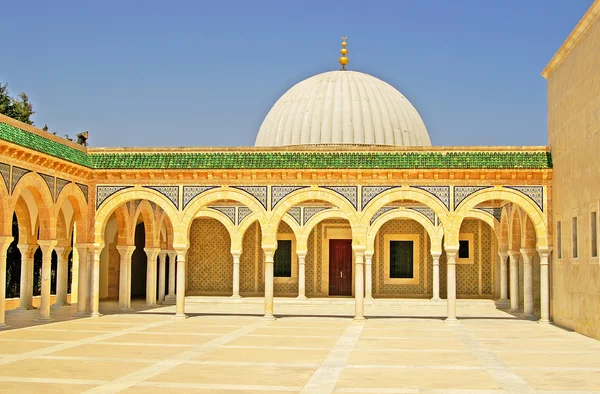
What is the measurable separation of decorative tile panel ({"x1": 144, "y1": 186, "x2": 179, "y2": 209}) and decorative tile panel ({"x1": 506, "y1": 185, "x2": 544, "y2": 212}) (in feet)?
23.1

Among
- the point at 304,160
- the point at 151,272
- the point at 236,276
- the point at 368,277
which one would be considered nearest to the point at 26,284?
the point at 151,272

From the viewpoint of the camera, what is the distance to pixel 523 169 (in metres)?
16.0

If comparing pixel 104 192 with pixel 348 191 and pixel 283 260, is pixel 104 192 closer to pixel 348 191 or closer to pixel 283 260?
pixel 348 191

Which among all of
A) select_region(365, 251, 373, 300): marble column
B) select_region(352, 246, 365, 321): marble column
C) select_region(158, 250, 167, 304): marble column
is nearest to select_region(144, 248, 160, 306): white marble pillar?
select_region(158, 250, 167, 304): marble column

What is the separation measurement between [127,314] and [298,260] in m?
7.40

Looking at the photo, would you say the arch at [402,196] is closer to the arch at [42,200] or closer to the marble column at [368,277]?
the marble column at [368,277]

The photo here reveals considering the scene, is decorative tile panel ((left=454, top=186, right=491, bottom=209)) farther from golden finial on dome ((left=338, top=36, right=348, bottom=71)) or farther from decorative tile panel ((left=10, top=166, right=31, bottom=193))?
golden finial on dome ((left=338, top=36, right=348, bottom=71))

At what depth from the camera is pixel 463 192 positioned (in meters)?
16.3

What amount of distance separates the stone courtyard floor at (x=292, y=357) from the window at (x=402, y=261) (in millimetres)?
7987

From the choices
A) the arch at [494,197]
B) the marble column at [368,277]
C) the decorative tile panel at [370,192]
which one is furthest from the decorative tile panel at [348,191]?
the marble column at [368,277]

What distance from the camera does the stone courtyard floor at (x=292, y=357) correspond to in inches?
328

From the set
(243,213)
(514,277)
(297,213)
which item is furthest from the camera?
(297,213)

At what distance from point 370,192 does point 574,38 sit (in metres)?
5.01

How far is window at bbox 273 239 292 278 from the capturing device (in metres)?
24.8
